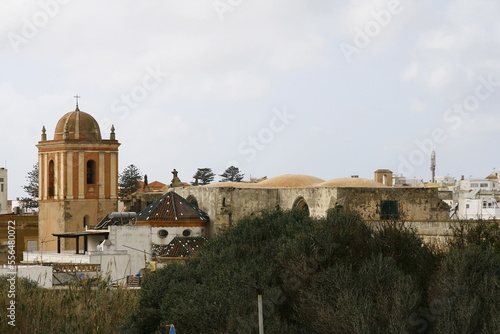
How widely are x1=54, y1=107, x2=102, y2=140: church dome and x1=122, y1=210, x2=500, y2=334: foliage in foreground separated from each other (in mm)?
24962

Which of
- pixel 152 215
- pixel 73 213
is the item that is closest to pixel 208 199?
pixel 152 215

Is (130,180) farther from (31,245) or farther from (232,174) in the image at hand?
(31,245)

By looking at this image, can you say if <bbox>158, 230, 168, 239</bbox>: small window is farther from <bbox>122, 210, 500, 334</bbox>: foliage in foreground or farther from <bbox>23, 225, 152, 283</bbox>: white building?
Result: <bbox>122, 210, 500, 334</bbox>: foliage in foreground

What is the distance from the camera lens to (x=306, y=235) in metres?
15.0

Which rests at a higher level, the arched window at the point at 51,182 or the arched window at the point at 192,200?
the arched window at the point at 51,182

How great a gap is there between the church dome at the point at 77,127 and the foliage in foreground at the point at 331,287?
25.0 m

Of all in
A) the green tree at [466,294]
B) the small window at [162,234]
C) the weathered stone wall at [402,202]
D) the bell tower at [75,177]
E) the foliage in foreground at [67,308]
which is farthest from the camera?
the bell tower at [75,177]

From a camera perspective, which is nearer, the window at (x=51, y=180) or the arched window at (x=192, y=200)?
the arched window at (x=192, y=200)

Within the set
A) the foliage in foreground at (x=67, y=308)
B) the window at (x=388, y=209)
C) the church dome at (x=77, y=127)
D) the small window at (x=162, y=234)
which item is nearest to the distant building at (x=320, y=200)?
the window at (x=388, y=209)

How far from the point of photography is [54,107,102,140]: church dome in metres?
41.3

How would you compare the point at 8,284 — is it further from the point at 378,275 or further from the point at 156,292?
the point at 378,275

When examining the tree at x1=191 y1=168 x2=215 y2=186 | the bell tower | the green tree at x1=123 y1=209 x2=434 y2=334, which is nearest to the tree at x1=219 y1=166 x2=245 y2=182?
the tree at x1=191 y1=168 x2=215 y2=186

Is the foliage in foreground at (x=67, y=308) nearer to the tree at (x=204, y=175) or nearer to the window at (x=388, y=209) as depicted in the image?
the window at (x=388, y=209)

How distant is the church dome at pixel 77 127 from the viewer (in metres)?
41.3
